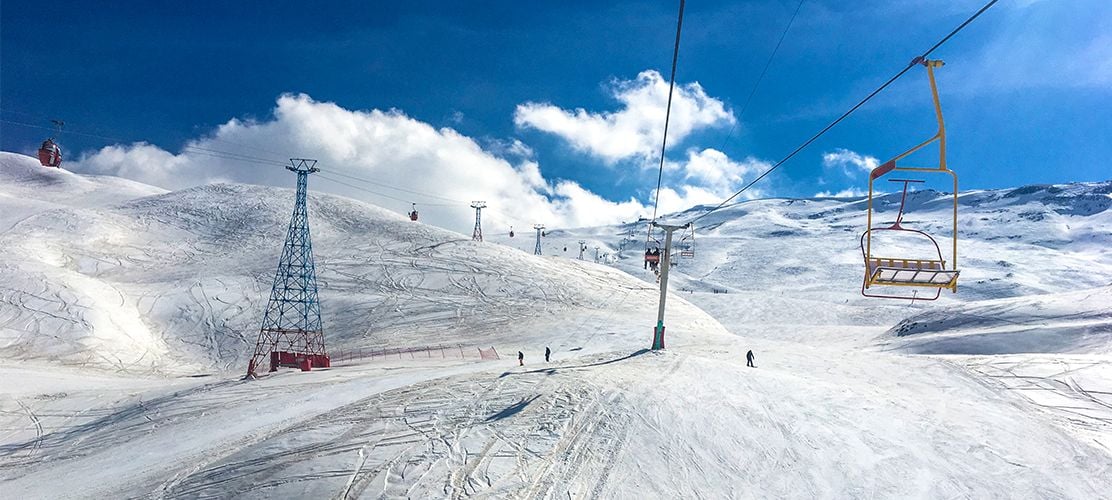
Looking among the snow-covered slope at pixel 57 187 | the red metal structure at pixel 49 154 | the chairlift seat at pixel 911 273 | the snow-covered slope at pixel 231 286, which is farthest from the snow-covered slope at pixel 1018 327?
the snow-covered slope at pixel 57 187

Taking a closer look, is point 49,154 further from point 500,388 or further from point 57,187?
point 57,187

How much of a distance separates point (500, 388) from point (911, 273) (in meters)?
11.6

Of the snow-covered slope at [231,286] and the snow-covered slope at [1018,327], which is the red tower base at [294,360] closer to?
the snow-covered slope at [231,286]

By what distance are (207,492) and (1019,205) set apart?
213 metres

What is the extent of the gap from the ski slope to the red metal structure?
9.78 meters

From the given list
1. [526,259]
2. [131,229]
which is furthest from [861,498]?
[131,229]

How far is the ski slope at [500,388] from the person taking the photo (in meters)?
12.3

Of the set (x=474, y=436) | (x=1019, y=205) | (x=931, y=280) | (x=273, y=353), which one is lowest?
(x=273, y=353)

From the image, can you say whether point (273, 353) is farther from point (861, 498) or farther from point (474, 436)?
point (861, 498)

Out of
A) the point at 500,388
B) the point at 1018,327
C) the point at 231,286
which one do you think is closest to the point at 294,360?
the point at 500,388

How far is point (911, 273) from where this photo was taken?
9.98 metres

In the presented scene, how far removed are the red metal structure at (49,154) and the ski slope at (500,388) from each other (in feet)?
32.1

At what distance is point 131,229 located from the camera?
70.4m

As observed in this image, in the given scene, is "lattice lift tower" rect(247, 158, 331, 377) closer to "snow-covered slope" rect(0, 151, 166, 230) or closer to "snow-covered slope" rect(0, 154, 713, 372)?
"snow-covered slope" rect(0, 154, 713, 372)
